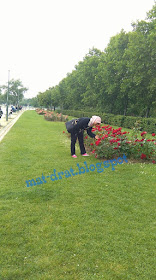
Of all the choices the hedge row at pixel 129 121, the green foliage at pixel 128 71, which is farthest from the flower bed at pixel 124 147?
the green foliage at pixel 128 71

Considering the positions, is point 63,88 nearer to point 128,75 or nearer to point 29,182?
point 128,75

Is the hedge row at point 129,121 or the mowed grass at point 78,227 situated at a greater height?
the hedge row at point 129,121

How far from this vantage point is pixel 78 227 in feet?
9.30

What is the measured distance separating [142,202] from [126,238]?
3.73ft

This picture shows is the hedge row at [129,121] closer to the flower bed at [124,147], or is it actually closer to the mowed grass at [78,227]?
the flower bed at [124,147]

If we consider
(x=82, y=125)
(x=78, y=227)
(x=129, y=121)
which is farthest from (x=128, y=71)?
(x=78, y=227)

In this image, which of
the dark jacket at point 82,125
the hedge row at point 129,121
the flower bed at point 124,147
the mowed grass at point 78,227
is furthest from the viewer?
the hedge row at point 129,121

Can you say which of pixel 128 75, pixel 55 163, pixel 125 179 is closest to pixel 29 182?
pixel 55 163

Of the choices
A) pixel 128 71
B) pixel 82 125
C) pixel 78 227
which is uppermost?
pixel 128 71

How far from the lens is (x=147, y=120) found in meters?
14.8

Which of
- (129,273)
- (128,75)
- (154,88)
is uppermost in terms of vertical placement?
(128,75)

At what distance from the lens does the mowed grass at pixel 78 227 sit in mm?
2160

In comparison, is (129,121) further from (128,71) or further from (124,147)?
(124,147)

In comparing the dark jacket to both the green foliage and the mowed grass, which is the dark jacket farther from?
the green foliage
